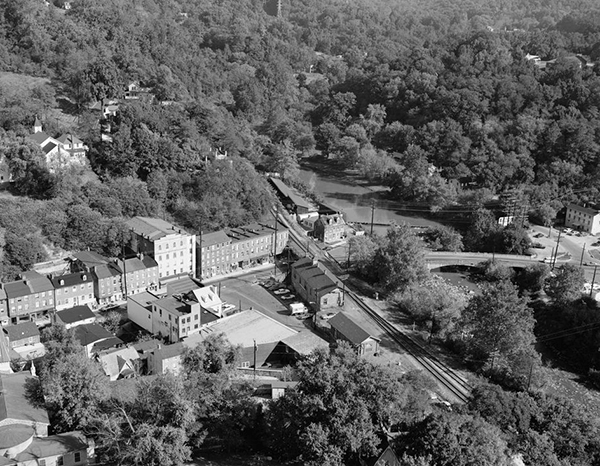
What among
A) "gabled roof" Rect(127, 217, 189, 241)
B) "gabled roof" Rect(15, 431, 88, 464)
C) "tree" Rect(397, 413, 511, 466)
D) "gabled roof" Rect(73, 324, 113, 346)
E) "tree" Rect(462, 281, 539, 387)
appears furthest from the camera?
"gabled roof" Rect(127, 217, 189, 241)

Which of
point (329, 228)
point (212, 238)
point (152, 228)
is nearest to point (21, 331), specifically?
point (152, 228)

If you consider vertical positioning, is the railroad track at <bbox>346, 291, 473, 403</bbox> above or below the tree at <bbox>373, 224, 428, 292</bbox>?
below

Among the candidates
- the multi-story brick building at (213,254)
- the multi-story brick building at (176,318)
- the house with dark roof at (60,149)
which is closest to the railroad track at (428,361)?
the multi-story brick building at (213,254)

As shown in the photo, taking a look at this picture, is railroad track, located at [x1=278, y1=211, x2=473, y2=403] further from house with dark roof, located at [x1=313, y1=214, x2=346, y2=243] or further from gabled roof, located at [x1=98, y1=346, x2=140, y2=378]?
gabled roof, located at [x1=98, y1=346, x2=140, y2=378]

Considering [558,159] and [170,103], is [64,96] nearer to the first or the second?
[170,103]

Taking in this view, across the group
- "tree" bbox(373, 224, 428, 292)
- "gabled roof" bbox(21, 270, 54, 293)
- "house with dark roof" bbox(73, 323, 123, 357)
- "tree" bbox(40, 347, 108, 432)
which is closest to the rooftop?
"house with dark roof" bbox(73, 323, 123, 357)

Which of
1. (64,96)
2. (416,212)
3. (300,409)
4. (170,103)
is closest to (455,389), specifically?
(300,409)
